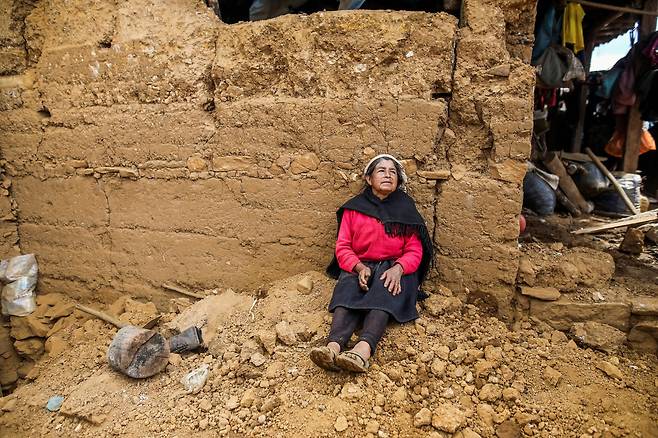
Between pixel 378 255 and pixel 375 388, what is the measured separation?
774 millimetres

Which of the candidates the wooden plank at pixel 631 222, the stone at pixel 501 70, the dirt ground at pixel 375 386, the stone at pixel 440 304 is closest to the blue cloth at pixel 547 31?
the wooden plank at pixel 631 222

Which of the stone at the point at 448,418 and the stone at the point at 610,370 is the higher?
the stone at the point at 610,370

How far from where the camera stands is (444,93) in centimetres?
244

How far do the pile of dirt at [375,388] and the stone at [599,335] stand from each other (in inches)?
1.7

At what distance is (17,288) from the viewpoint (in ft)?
11.3

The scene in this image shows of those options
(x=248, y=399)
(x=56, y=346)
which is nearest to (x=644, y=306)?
(x=248, y=399)

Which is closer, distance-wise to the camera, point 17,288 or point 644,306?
point 644,306

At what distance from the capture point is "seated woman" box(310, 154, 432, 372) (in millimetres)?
2260

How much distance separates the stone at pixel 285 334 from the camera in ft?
7.55

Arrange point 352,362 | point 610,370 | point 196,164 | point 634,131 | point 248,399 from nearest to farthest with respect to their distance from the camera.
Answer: point 352,362
point 248,399
point 610,370
point 196,164
point 634,131

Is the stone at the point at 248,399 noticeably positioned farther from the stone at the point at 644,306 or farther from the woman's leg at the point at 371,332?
the stone at the point at 644,306

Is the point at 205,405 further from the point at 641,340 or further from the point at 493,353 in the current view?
the point at 641,340

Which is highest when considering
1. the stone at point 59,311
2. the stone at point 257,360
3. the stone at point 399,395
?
the stone at point 399,395

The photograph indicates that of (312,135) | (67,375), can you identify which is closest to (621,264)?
(312,135)
